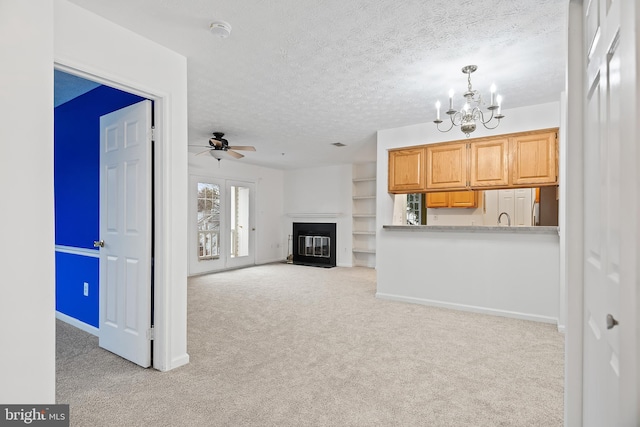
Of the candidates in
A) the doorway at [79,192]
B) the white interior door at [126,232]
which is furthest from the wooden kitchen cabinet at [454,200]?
the doorway at [79,192]

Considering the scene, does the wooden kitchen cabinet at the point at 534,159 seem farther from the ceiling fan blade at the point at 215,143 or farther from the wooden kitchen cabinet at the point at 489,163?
the ceiling fan blade at the point at 215,143

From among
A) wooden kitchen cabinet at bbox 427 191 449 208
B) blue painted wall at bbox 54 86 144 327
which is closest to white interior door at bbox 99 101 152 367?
blue painted wall at bbox 54 86 144 327

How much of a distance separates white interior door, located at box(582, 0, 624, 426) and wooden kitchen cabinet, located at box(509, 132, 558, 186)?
269 cm

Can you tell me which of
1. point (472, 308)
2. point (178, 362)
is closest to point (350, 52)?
point (178, 362)

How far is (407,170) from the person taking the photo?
4.57 m

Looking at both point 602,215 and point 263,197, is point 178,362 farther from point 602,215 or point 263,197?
point 263,197

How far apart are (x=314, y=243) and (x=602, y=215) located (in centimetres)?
732

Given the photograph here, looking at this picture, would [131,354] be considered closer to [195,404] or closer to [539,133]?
[195,404]

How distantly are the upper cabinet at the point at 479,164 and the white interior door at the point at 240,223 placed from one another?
414 cm

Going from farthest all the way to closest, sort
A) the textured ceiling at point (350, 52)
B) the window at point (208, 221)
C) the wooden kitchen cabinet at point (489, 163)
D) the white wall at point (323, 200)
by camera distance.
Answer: the white wall at point (323, 200), the window at point (208, 221), the wooden kitchen cabinet at point (489, 163), the textured ceiling at point (350, 52)

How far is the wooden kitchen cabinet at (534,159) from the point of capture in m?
3.63

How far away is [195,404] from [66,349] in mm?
1686

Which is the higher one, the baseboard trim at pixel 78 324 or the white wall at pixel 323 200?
the white wall at pixel 323 200

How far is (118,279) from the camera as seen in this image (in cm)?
271
